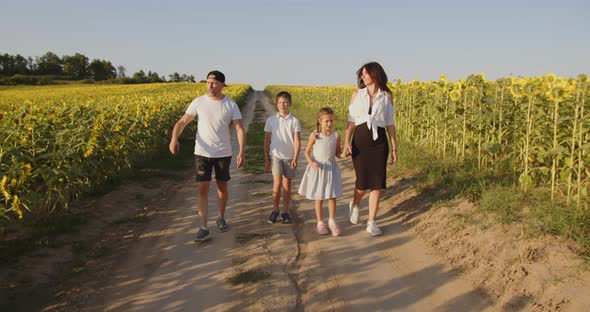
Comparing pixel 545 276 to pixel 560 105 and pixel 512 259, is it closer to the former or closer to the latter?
pixel 512 259

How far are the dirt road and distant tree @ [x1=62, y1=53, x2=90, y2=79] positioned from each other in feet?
282

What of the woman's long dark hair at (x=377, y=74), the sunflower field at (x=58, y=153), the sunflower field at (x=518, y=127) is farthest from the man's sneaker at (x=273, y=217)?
the sunflower field at (x=518, y=127)

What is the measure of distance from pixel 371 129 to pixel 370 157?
0.33m

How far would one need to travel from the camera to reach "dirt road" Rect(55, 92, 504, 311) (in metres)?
3.55

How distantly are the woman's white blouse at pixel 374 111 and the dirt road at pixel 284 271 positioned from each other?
1301 mm

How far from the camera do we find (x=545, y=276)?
3682 millimetres

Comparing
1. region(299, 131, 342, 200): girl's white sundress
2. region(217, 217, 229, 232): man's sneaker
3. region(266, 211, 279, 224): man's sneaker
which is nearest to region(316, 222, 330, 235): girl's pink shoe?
region(299, 131, 342, 200): girl's white sundress

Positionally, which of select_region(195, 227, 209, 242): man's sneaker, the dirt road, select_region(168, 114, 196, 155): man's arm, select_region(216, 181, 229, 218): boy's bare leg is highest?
select_region(168, 114, 196, 155): man's arm

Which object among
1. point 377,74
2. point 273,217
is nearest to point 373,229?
point 273,217

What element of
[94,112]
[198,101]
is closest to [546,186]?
[198,101]

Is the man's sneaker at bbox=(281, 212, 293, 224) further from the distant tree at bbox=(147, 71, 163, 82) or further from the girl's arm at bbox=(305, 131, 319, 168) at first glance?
the distant tree at bbox=(147, 71, 163, 82)

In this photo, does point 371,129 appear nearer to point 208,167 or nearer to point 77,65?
point 208,167

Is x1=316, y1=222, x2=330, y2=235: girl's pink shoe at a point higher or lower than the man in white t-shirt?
lower

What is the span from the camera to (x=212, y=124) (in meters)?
4.96
